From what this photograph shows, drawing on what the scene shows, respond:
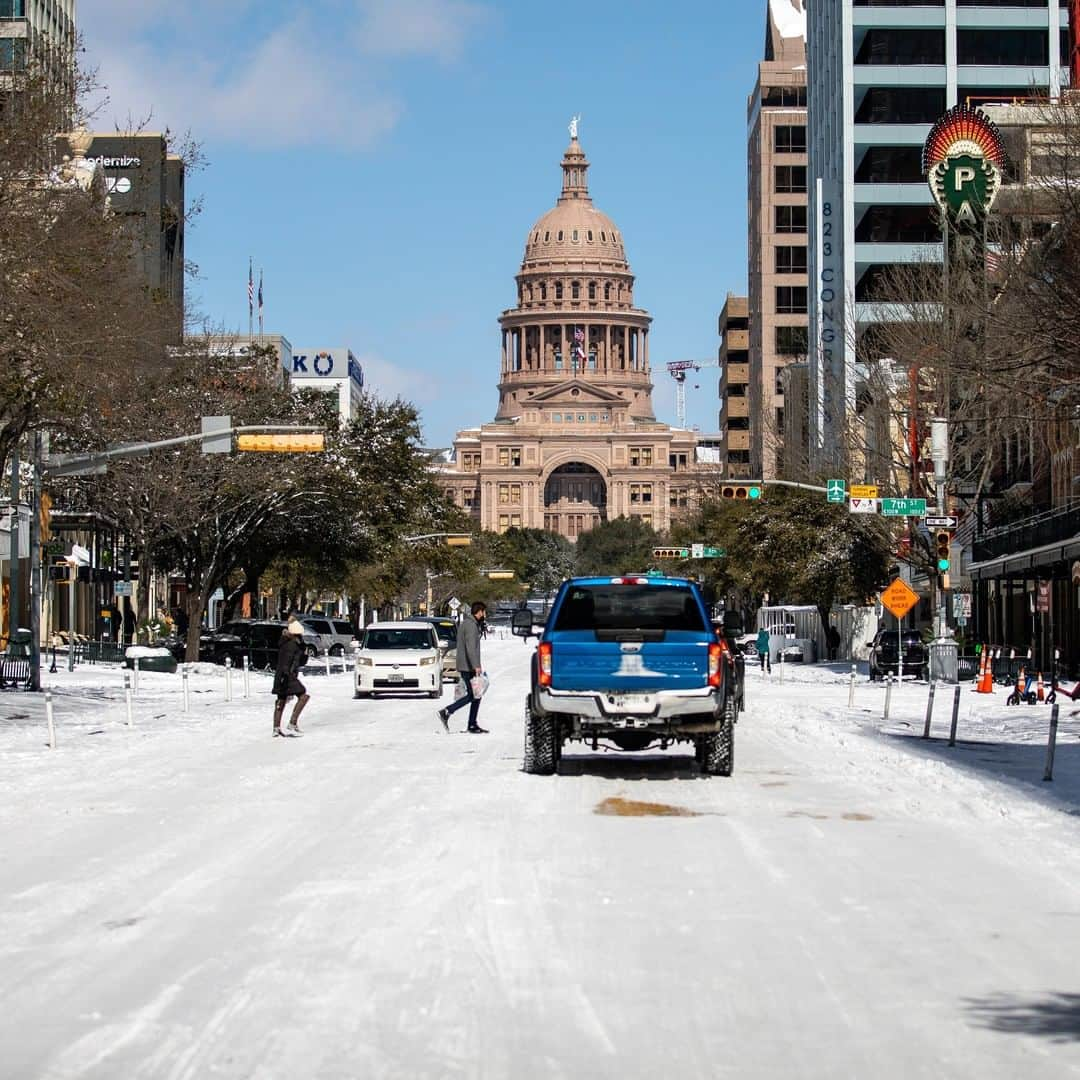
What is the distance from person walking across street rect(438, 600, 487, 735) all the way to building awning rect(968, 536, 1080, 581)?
2163 centimetres

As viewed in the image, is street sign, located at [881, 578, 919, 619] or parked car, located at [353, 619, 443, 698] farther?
street sign, located at [881, 578, 919, 619]

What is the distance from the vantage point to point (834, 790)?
18.0 meters

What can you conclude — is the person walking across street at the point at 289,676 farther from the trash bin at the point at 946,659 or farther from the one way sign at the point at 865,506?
the trash bin at the point at 946,659

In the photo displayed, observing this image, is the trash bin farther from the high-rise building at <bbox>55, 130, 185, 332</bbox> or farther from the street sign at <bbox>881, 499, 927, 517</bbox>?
the high-rise building at <bbox>55, 130, 185, 332</bbox>

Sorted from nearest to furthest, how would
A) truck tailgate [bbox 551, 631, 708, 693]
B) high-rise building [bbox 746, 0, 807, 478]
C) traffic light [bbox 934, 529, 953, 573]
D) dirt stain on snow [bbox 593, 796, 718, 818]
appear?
dirt stain on snow [bbox 593, 796, 718, 818], truck tailgate [bbox 551, 631, 708, 693], traffic light [bbox 934, 529, 953, 573], high-rise building [bbox 746, 0, 807, 478]

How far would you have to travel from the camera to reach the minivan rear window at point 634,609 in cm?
1995

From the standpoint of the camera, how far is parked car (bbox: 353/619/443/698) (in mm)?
40000

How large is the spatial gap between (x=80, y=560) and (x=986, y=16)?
48798 mm

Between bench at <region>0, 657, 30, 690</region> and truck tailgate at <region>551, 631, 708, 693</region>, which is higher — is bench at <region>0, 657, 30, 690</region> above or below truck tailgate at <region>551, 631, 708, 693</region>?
below

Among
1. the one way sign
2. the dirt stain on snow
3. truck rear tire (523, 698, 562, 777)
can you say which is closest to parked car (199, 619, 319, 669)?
the one way sign

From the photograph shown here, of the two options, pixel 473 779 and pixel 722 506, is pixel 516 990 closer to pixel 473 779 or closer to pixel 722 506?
pixel 473 779

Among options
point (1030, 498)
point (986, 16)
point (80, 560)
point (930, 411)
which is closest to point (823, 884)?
point (930, 411)

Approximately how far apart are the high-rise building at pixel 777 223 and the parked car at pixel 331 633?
58886mm

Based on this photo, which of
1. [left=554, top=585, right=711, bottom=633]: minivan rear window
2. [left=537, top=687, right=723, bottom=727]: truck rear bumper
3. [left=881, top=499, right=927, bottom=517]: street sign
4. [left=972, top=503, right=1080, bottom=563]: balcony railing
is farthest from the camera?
[left=972, top=503, right=1080, bottom=563]: balcony railing
